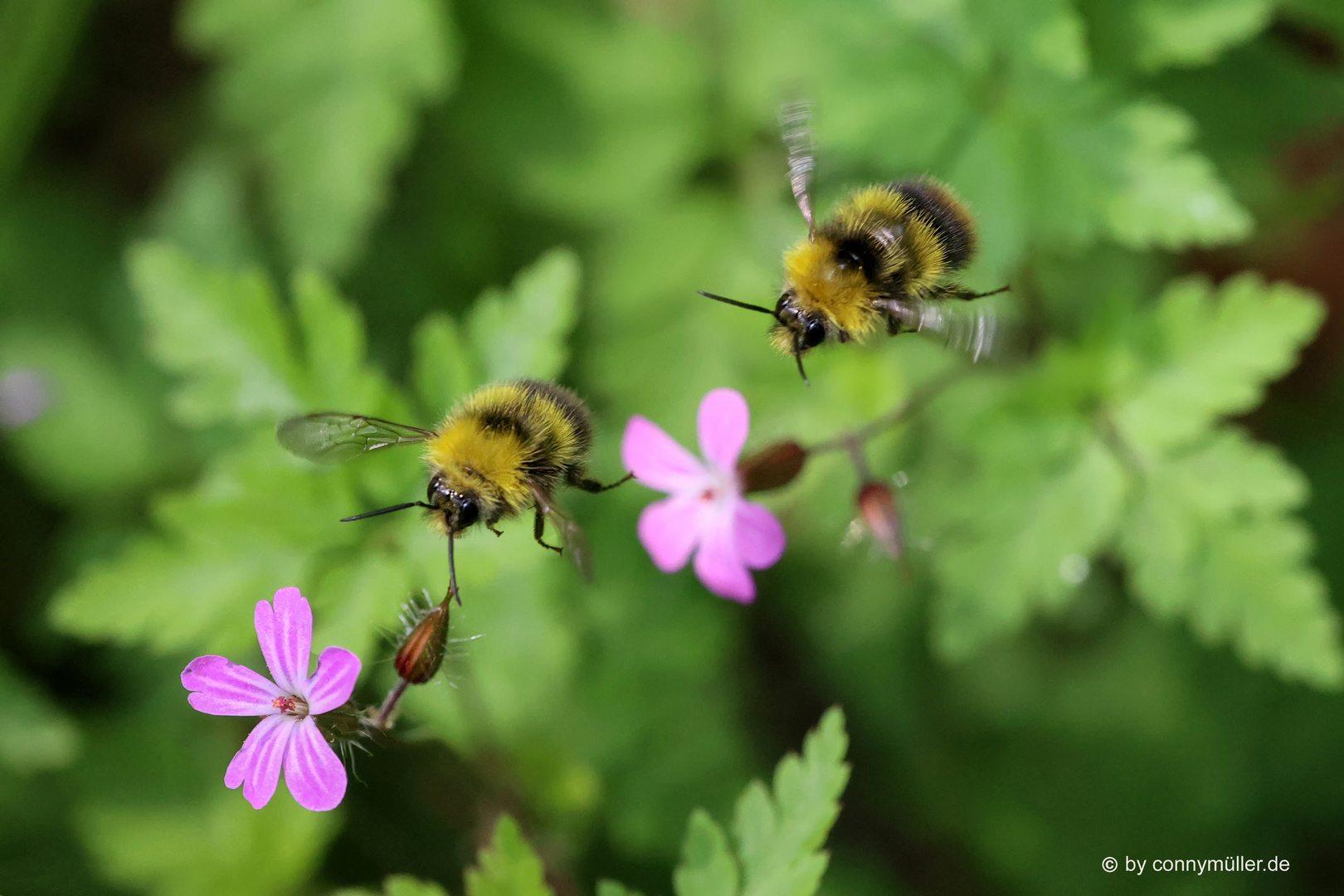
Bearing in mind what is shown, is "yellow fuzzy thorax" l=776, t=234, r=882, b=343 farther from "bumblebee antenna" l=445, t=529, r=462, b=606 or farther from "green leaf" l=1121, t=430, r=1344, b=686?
"green leaf" l=1121, t=430, r=1344, b=686

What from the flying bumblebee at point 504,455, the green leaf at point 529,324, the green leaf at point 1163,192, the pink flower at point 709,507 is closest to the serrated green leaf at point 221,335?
the green leaf at point 529,324

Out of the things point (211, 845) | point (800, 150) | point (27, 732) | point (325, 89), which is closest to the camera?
point (800, 150)

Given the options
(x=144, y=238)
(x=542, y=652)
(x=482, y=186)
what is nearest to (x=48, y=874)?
(x=542, y=652)

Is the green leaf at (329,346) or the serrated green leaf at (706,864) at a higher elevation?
the green leaf at (329,346)

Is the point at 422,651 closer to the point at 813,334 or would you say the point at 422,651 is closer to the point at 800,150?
the point at 813,334

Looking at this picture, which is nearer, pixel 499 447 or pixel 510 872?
pixel 499 447

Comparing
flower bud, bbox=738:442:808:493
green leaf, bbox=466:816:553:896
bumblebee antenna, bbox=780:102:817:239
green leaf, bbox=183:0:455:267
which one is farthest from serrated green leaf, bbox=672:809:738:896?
green leaf, bbox=183:0:455:267

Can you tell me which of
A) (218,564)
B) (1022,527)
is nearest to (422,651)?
(218,564)

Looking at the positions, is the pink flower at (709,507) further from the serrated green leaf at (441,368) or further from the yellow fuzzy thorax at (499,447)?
the serrated green leaf at (441,368)

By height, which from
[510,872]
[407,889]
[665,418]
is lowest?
[407,889]
